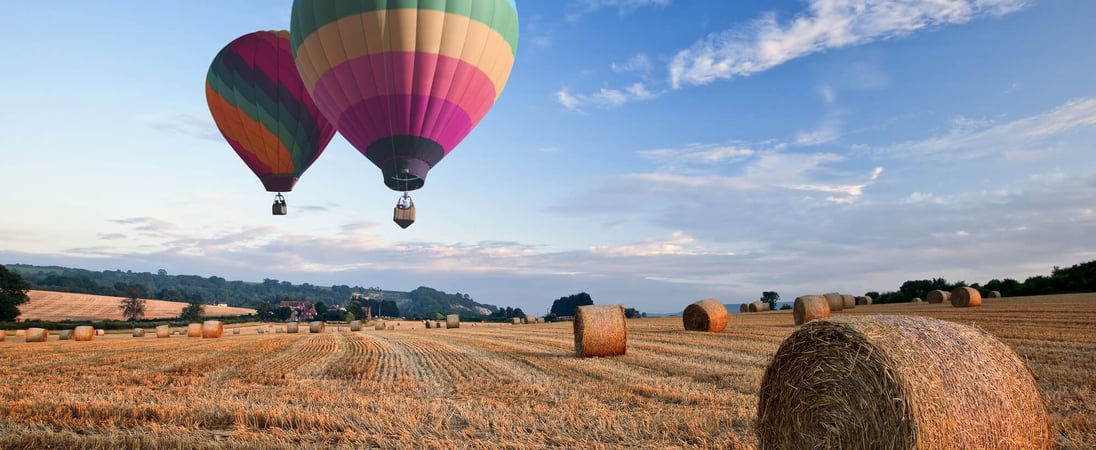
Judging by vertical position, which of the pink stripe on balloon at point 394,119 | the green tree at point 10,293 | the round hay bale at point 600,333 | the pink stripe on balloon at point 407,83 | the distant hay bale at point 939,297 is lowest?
the round hay bale at point 600,333

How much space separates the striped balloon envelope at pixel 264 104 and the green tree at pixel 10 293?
46.8m

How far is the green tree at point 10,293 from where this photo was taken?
5956 cm

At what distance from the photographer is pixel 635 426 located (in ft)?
20.7

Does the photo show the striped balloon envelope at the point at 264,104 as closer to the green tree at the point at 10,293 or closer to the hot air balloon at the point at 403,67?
the hot air balloon at the point at 403,67

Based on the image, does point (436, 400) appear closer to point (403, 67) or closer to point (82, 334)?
point (403, 67)

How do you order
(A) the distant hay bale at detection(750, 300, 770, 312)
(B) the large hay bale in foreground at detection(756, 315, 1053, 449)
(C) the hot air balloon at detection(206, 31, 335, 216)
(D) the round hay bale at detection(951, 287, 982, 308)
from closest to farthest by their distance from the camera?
(B) the large hay bale in foreground at detection(756, 315, 1053, 449) → (C) the hot air balloon at detection(206, 31, 335, 216) → (D) the round hay bale at detection(951, 287, 982, 308) → (A) the distant hay bale at detection(750, 300, 770, 312)

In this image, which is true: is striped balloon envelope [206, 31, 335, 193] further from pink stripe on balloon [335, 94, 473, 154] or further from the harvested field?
the harvested field

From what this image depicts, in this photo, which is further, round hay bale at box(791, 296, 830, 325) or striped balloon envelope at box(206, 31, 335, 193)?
striped balloon envelope at box(206, 31, 335, 193)

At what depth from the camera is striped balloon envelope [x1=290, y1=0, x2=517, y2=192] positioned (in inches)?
860

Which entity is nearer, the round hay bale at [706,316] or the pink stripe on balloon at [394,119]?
the round hay bale at [706,316]

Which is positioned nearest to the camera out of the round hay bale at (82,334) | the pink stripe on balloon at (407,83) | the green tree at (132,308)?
the pink stripe on balloon at (407,83)

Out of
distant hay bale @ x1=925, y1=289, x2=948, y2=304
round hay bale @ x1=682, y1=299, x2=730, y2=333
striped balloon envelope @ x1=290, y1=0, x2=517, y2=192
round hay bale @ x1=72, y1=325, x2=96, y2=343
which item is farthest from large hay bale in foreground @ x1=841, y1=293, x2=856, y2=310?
round hay bale @ x1=72, y1=325, x2=96, y2=343

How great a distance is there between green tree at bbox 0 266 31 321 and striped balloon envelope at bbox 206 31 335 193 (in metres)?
46.8

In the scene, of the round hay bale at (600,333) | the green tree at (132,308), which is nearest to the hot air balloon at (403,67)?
the round hay bale at (600,333)
